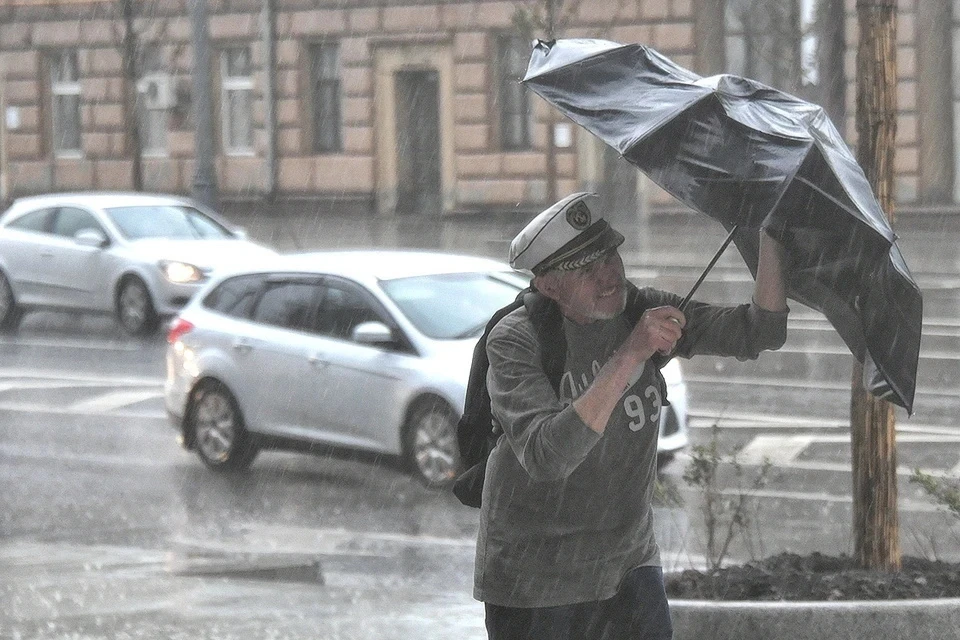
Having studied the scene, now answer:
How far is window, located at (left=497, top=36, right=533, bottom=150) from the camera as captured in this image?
34.8 metres

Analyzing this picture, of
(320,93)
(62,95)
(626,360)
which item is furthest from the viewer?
(62,95)

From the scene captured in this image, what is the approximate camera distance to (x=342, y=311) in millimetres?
11625

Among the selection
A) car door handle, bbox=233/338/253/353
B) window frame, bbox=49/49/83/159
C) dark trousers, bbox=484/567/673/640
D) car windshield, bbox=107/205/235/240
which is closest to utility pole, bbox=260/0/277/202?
window frame, bbox=49/49/83/159

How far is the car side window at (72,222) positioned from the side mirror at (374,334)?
1013 cm

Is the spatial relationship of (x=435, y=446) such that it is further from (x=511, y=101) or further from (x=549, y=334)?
(x=511, y=101)

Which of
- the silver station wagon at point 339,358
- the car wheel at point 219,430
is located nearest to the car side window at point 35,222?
the silver station wagon at point 339,358

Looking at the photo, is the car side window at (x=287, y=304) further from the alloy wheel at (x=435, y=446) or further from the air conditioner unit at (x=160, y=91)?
the air conditioner unit at (x=160, y=91)

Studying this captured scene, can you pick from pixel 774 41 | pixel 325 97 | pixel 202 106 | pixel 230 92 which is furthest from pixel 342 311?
pixel 230 92

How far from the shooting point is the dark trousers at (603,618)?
4.19 meters

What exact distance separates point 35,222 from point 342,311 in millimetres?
10619

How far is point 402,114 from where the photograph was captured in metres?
36.3

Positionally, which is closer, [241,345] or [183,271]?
[241,345]

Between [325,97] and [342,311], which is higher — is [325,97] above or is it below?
above

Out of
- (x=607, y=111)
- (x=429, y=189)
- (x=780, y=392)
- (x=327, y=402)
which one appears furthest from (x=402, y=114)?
(x=607, y=111)
